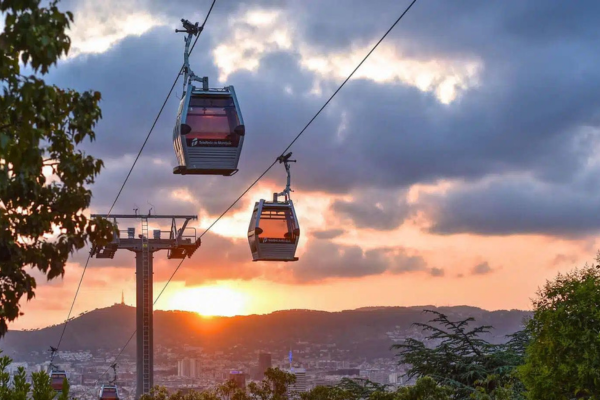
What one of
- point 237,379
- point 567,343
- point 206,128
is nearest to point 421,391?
point 567,343

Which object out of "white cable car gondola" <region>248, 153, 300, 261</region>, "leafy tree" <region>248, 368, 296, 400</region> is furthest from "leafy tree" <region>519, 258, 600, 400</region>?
"white cable car gondola" <region>248, 153, 300, 261</region>

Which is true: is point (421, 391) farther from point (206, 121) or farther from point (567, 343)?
point (206, 121)

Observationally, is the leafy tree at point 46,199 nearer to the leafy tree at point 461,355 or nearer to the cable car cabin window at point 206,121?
the cable car cabin window at point 206,121

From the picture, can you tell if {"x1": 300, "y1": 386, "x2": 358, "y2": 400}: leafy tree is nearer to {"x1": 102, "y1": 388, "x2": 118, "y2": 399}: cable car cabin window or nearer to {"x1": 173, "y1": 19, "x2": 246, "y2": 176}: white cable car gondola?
{"x1": 173, "y1": 19, "x2": 246, "y2": 176}: white cable car gondola

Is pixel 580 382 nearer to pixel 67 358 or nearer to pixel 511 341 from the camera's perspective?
pixel 511 341

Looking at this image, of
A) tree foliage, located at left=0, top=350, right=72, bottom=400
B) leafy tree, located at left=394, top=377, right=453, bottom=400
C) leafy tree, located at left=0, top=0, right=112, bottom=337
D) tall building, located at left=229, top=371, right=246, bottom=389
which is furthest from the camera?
tall building, located at left=229, top=371, right=246, bottom=389

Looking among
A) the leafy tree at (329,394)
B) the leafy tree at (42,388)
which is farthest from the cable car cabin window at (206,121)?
the leafy tree at (42,388)
